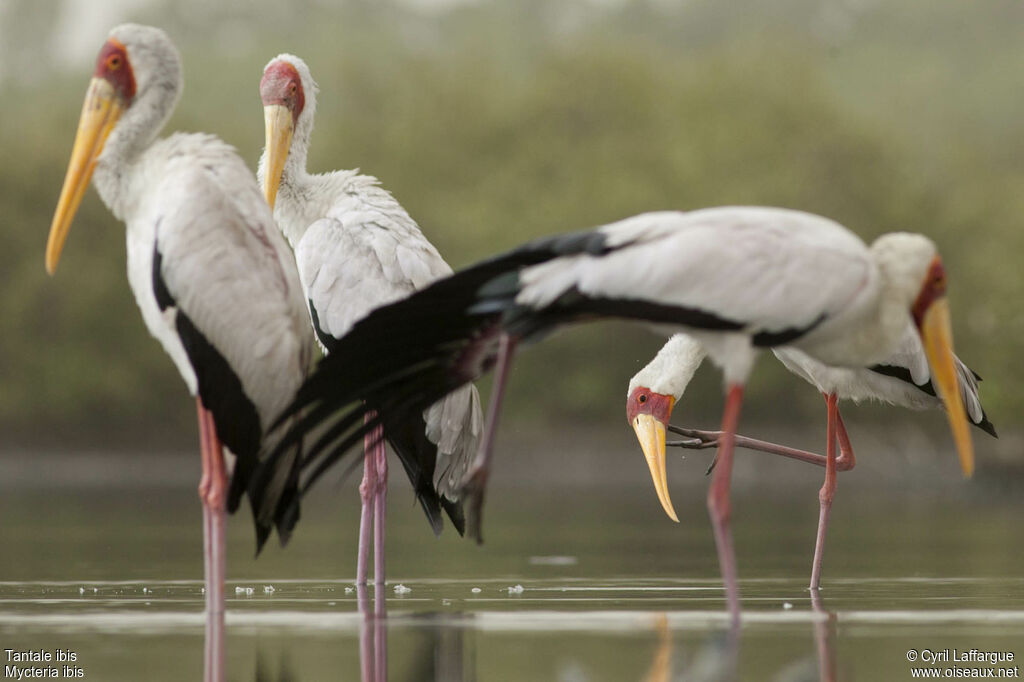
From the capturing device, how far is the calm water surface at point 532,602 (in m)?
6.11

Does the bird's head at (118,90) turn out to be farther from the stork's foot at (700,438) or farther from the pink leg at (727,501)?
the stork's foot at (700,438)

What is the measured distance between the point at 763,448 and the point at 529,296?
14.3 ft

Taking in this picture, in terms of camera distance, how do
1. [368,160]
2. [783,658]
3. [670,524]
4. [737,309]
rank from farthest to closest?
[368,160] → [670,524] → [737,309] → [783,658]

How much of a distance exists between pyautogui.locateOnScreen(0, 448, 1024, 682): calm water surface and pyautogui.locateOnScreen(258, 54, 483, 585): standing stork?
21.5 inches

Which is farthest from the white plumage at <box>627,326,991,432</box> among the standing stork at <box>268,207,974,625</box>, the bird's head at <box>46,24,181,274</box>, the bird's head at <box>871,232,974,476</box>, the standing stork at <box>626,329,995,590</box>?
the bird's head at <box>46,24,181,274</box>

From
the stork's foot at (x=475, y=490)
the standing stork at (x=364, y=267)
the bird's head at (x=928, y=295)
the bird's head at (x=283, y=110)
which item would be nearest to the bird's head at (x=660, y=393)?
the standing stork at (x=364, y=267)

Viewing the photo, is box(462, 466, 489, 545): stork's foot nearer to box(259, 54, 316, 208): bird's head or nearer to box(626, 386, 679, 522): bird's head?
box(259, 54, 316, 208): bird's head

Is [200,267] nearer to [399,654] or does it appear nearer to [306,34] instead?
[399,654]

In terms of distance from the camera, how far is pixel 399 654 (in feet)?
21.0

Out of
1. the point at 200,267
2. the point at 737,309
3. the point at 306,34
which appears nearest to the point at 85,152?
the point at 200,267

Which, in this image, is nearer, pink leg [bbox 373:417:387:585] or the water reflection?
the water reflection

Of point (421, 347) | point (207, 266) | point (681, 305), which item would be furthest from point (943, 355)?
point (207, 266)

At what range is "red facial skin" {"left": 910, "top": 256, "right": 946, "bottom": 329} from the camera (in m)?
6.99

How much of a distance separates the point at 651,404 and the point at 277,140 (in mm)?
2721
